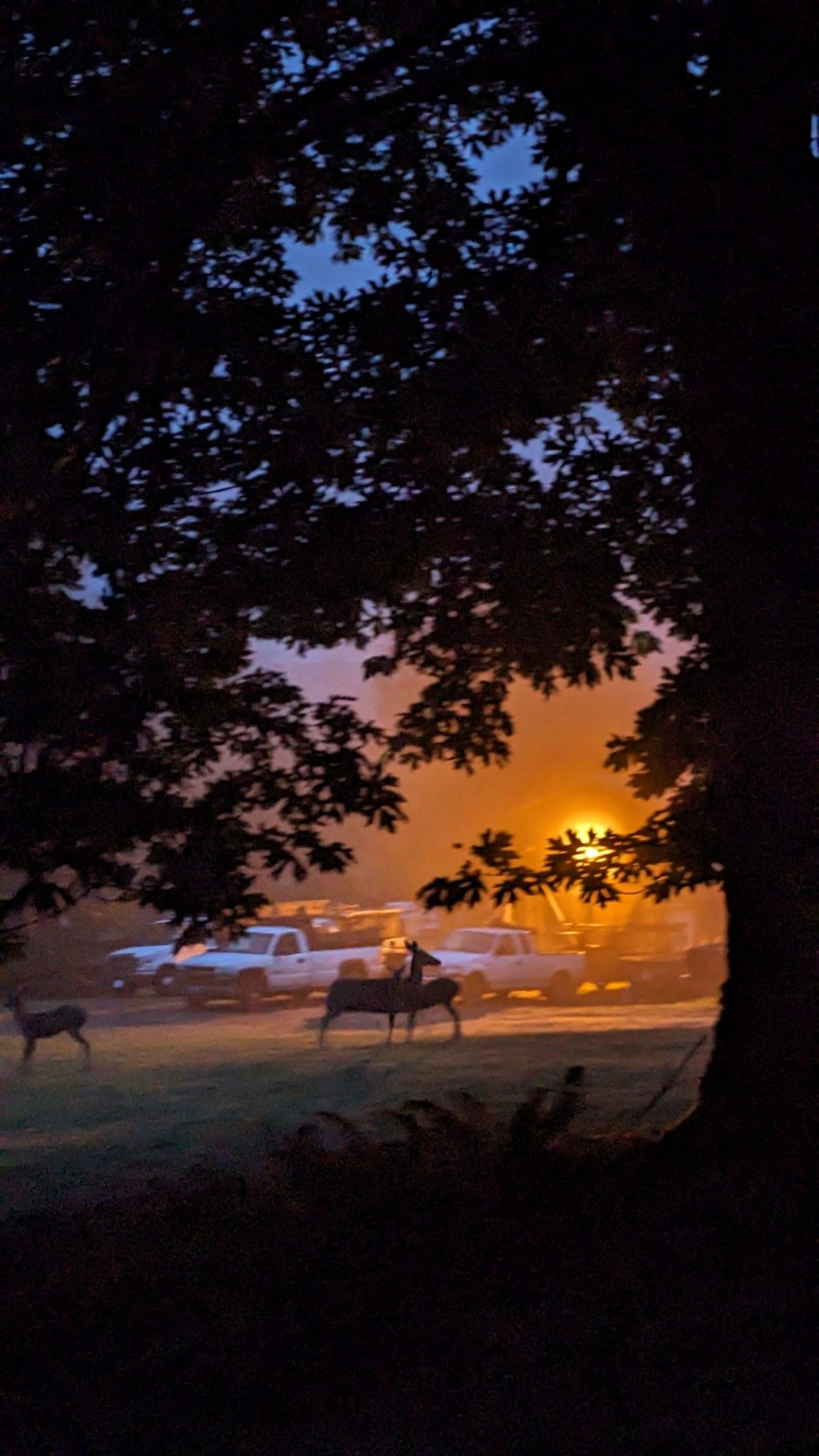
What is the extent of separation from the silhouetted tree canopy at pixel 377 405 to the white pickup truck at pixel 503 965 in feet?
62.4

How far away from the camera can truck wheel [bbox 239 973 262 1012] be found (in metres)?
25.6

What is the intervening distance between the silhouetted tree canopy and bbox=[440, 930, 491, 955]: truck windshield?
19.2 meters

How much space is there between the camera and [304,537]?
26.3 ft

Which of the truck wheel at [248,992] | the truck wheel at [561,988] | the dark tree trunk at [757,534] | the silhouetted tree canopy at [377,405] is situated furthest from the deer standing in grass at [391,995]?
the dark tree trunk at [757,534]

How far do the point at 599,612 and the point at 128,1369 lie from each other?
5.70 m

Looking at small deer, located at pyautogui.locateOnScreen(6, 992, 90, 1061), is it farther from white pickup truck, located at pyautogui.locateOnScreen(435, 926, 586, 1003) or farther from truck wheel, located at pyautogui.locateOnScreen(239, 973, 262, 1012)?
white pickup truck, located at pyautogui.locateOnScreen(435, 926, 586, 1003)

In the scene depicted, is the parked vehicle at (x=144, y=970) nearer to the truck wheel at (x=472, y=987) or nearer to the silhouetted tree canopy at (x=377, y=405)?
the truck wheel at (x=472, y=987)

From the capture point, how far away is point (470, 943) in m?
28.0

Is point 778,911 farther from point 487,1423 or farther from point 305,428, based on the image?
point 305,428

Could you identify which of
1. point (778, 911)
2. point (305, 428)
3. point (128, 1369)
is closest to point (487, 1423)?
point (128, 1369)

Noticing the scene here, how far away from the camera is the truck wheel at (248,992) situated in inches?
1008

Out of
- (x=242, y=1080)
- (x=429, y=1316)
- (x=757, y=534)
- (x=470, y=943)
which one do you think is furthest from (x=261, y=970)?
(x=429, y=1316)

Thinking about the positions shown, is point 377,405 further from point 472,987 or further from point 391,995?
point 472,987

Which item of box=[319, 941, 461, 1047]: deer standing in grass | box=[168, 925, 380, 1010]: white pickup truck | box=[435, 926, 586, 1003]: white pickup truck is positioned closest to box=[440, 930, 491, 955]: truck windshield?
box=[435, 926, 586, 1003]: white pickup truck
